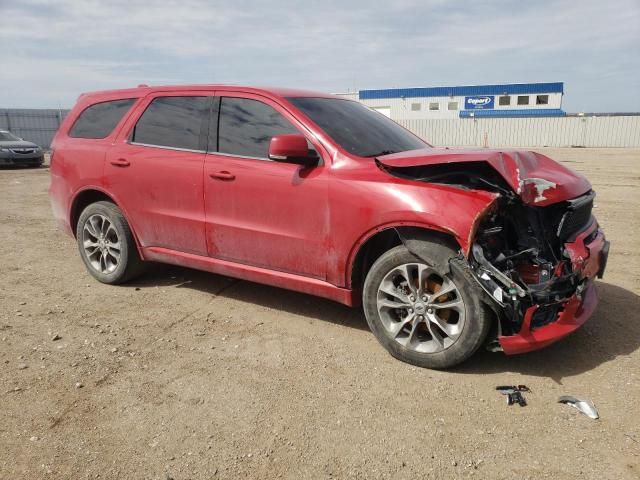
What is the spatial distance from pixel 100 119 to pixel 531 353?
14.5ft

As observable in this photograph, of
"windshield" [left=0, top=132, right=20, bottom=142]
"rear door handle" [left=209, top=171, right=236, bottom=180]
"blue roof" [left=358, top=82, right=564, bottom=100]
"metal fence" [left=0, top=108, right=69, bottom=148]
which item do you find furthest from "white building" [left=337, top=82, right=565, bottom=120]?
"rear door handle" [left=209, top=171, right=236, bottom=180]

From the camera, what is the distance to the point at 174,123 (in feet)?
15.0

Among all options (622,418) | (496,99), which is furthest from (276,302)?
(496,99)

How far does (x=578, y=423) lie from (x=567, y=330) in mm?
612

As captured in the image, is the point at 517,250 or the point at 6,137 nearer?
the point at 517,250

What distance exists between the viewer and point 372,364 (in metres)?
3.52

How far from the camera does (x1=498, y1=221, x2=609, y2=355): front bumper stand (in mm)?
3143

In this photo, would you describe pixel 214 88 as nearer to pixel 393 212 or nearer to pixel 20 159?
pixel 393 212

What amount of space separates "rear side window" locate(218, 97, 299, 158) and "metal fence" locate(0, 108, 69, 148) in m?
25.9

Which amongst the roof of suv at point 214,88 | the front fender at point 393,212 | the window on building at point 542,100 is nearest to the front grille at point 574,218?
the front fender at point 393,212

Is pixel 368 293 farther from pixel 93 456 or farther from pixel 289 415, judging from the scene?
pixel 93 456

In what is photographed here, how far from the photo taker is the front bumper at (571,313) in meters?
3.14

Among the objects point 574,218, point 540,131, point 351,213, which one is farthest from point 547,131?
point 351,213

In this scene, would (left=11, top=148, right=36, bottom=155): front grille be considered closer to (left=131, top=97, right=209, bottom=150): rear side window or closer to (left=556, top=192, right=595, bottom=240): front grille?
(left=131, top=97, right=209, bottom=150): rear side window
